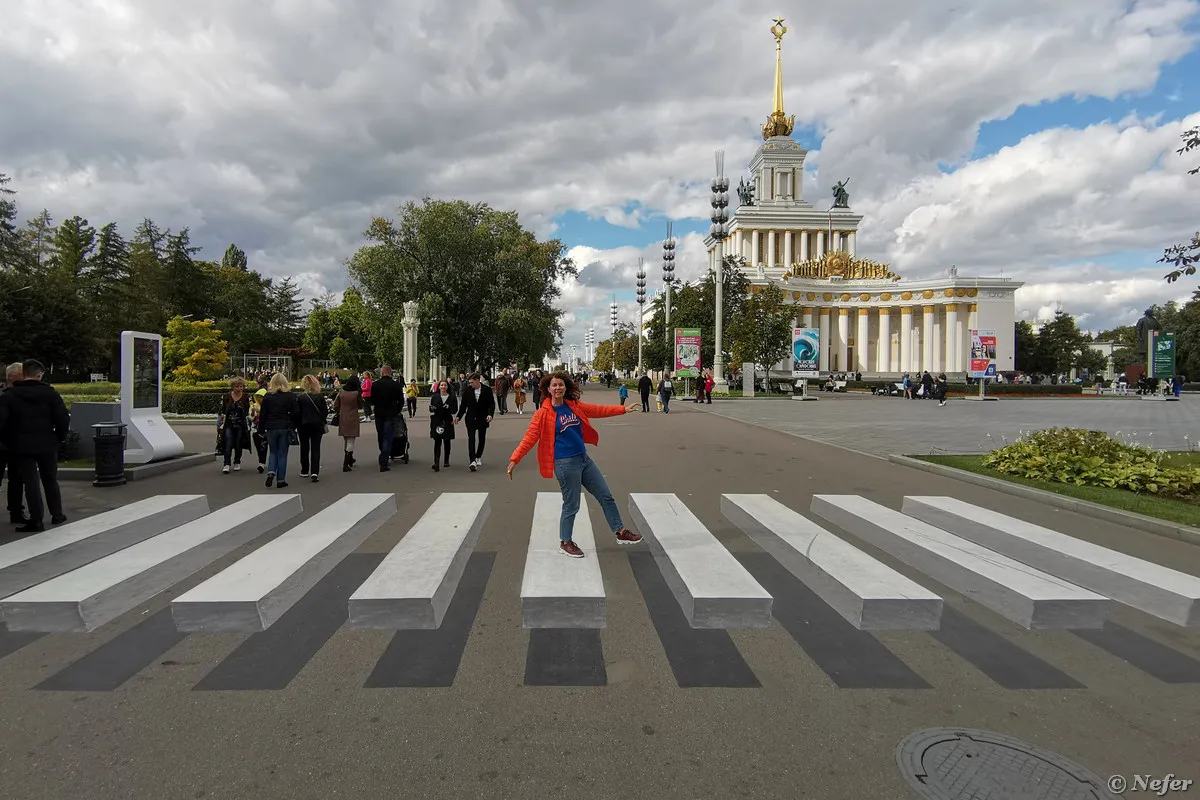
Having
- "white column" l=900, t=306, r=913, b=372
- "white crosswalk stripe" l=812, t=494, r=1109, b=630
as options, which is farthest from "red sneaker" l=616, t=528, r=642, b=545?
"white column" l=900, t=306, r=913, b=372

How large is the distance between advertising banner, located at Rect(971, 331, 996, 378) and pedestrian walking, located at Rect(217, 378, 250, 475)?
45.1 metres

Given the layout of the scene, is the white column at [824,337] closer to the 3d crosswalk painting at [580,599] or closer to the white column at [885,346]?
the white column at [885,346]

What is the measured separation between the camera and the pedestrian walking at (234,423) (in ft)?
36.9

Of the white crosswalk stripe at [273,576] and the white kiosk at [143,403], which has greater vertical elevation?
the white kiosk at [143,403]

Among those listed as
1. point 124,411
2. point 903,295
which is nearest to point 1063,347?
point 903,295

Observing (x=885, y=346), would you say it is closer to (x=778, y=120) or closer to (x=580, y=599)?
(x=778, y=120)

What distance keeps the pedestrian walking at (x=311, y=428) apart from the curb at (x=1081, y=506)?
1002 cm

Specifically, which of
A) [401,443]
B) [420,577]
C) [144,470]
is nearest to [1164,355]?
[401,443]

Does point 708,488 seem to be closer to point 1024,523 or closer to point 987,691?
point 1024,523

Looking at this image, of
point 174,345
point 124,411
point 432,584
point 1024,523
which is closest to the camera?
point 432,584

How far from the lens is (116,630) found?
14.3ft

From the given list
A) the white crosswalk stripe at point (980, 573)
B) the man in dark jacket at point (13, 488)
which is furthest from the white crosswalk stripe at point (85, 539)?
the white crosswalk stripe at point (980, 573)

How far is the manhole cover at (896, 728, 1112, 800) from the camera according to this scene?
2.71 metres

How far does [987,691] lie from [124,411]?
12.7 metres
